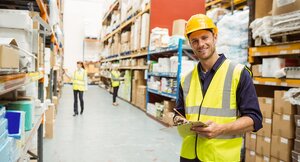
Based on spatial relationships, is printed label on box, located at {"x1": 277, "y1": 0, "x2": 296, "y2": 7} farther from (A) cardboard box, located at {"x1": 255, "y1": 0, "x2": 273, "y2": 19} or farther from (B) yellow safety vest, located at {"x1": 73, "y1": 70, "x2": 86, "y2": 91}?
(B) yellow safety vest, located at {"x1": 73, "y1": 70, "x2": 86, "y2": 91}

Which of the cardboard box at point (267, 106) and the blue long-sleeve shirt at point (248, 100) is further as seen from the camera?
the cardboard box at point (267, 106)

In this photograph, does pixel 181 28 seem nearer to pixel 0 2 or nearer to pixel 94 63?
pixel 0 2

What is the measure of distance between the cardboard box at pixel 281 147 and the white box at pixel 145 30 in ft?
18.2

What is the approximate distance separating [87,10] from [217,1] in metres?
16.2

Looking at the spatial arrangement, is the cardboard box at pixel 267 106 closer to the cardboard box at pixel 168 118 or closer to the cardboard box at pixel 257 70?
the cardboard box at pixel 257 70

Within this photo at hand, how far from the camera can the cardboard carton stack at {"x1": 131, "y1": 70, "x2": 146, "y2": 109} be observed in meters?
9.22

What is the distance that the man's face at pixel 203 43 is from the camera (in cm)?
194

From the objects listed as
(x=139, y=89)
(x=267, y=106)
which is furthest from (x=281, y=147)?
(x=139, y=89)

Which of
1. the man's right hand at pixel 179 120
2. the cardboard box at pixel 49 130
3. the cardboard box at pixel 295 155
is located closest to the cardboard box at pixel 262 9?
the cardboard box at pixel 295 155

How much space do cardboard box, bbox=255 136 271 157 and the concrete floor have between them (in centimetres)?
130

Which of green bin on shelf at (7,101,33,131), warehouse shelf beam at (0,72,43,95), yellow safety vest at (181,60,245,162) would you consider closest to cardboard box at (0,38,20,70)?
warehouse shelf beam at (0,72,43,95)

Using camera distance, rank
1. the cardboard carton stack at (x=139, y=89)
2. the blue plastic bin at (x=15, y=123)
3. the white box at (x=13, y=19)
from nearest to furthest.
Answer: the blue plastic bin at (x=15, y=123)
the white box at (x=13, y=19)
the cardboard carton stack at (x=139, y=89)

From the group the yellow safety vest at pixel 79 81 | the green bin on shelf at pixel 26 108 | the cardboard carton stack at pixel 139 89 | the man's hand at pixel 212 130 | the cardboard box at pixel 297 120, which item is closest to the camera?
the man's hand at pixel 212 130

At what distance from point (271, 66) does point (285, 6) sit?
2.59 ft
